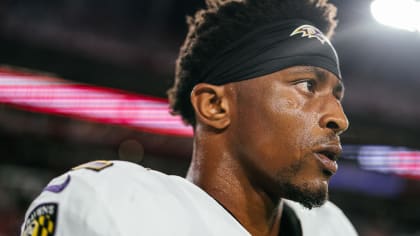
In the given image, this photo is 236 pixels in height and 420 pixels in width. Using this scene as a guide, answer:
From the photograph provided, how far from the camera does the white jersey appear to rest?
41.6 inches

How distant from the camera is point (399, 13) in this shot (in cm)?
229

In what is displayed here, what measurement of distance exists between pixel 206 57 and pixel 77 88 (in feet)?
12.0

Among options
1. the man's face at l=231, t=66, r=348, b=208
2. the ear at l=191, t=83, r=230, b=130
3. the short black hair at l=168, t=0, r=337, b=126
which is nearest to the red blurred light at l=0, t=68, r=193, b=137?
the short black hair at l=168, t=0, r=337, b=126

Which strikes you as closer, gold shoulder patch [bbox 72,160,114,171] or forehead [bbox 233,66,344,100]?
gold shoulder patch [bbox 72,160,114,171]

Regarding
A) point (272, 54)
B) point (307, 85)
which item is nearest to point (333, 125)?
point (307, 85)

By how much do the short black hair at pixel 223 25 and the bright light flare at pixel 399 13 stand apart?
→ 698 millimetres

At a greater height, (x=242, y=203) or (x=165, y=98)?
(x=165, y=98)

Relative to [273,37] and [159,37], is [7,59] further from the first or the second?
[273,37]

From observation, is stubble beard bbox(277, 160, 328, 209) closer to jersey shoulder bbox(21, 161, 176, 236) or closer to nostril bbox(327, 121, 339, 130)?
nostril bbox(327, 121, 339, 130)

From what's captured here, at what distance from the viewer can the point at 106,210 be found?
1.06 metres

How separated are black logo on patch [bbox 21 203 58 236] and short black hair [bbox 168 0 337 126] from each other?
2.03ft

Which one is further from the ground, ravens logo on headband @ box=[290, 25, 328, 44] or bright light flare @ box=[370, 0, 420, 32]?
bright light flare @ box=[370, 0, 420, 32]

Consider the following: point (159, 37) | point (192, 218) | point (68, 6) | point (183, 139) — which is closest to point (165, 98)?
point (159, 37)

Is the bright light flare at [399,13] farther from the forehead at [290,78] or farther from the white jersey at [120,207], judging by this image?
the white jersey at [120,207]
